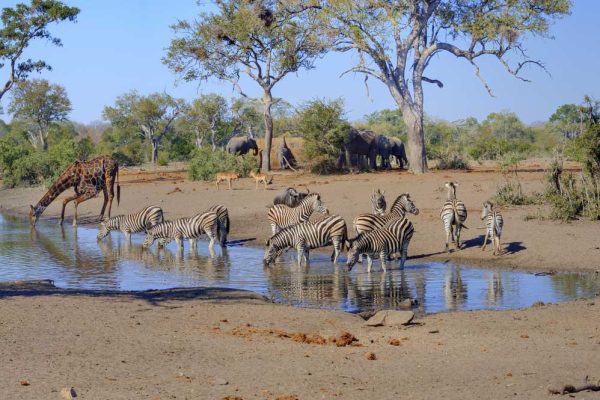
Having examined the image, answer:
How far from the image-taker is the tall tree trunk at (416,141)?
32.7 meters

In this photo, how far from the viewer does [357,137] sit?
3666 cm

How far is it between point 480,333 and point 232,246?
10811mm

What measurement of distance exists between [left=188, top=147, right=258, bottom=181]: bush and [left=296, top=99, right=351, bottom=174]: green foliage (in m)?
2.44

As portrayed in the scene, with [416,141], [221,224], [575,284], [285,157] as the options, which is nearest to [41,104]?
[285,157]

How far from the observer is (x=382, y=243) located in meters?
14.8

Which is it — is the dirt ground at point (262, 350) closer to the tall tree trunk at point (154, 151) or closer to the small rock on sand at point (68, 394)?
the small rock on sand at point (68, 394)

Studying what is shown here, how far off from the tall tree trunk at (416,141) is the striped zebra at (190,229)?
14.8 meters

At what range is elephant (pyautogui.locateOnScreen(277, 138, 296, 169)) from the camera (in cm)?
4208

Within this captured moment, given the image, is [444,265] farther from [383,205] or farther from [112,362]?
[112,362]

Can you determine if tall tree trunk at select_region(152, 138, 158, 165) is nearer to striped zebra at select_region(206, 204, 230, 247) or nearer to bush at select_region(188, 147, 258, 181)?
bush at select_region(188, 147, 258, 181)

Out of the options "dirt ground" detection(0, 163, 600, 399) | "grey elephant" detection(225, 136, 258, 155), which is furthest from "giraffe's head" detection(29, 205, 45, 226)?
"grey elephant" detection(225, 136, 258, 155)

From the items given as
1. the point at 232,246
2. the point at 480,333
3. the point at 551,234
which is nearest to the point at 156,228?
the point at 232,246

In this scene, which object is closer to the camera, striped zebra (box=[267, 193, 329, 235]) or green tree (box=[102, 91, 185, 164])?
striped zebra (box=[267, 193, 329, 235])

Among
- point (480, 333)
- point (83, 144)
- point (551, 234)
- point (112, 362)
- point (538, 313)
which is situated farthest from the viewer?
point (83, 144)
